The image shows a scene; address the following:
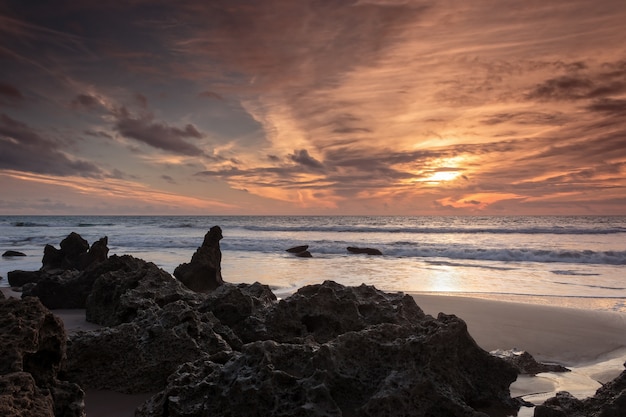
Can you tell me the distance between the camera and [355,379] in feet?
13.0

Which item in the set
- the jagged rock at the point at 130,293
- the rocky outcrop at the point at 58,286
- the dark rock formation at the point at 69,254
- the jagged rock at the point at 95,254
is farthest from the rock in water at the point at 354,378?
the dark rock formation at the point at 69,254

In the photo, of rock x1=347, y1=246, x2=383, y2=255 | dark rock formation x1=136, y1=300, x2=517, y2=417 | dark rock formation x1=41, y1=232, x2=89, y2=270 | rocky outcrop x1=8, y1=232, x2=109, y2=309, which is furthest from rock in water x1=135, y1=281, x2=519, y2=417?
rock x1=347, y1=246, x2=383, y2=255

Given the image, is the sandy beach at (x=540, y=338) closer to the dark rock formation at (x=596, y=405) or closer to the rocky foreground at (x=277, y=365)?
the rocky foreground at (x=277, y=365)

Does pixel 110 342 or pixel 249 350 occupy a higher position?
pixel 249 350

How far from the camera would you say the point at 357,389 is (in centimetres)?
393

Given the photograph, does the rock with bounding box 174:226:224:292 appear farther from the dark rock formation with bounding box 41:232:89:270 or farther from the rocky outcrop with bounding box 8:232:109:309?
the dark rock formation with bounding box 41:232:89:270

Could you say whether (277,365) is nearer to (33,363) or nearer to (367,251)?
(33,363)

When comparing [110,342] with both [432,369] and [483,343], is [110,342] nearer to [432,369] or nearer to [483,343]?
[432,369]

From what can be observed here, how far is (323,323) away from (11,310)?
3.41 meters

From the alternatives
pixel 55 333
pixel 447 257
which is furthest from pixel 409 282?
pixel 55 333

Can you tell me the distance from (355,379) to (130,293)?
4.26 metres

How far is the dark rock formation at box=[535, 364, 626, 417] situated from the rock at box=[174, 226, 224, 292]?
862cm

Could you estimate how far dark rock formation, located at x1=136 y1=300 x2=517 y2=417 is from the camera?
360 cm

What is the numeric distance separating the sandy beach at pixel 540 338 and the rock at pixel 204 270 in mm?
2550
